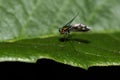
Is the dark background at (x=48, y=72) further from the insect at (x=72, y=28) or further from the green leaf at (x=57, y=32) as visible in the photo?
the insect at (x=72, y=28)

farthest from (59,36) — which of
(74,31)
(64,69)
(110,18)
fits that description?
(110,18)

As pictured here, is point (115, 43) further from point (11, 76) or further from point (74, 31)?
point (11, 76)

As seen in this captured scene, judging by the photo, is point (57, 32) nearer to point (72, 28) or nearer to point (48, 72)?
point (72, 28)

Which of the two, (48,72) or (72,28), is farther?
(72,28)

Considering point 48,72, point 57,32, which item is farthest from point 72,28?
point 48,72

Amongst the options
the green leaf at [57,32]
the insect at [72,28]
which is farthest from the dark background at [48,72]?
the insect at [72,28]
